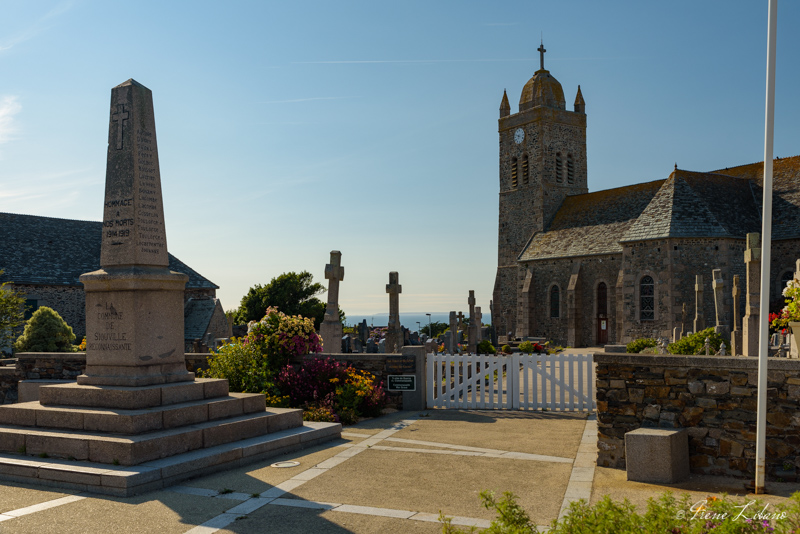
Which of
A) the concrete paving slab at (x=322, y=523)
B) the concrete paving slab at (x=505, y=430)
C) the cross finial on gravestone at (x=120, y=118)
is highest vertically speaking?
the cross finial on gravestone at (x=120, y=118)

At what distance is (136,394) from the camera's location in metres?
7.64

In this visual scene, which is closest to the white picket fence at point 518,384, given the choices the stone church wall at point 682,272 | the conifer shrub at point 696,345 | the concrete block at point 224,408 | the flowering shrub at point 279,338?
the flowering shrub at point 279,338

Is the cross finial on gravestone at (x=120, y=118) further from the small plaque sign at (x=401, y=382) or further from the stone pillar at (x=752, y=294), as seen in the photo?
the stone pillar at (x=752, y=294)

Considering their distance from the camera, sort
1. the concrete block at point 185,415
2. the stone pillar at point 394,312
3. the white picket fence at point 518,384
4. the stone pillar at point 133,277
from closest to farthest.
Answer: the concrete block at point 185,415 < the stone pillar at point 133,277 < the white picket fence at point 518,384 < the stone pillar at point 394,312

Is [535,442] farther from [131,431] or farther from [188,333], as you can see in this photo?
[188,333]

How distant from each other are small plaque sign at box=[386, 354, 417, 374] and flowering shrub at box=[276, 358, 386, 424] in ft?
1.45

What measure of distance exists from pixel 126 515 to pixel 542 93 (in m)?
45.7

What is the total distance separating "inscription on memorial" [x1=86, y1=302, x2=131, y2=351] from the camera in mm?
8152

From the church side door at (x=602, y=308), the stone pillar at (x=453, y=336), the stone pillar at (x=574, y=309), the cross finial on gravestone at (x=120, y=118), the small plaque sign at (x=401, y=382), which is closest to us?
the cross finial on gravestone at (x=120, y=118)

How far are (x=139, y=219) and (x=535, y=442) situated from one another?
6486mm

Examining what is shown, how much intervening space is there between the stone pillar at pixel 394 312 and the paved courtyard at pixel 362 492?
9.85 m

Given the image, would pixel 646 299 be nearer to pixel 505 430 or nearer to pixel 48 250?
pixel 505 430

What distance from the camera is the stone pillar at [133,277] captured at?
8.15m

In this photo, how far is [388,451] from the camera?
27.8ft
